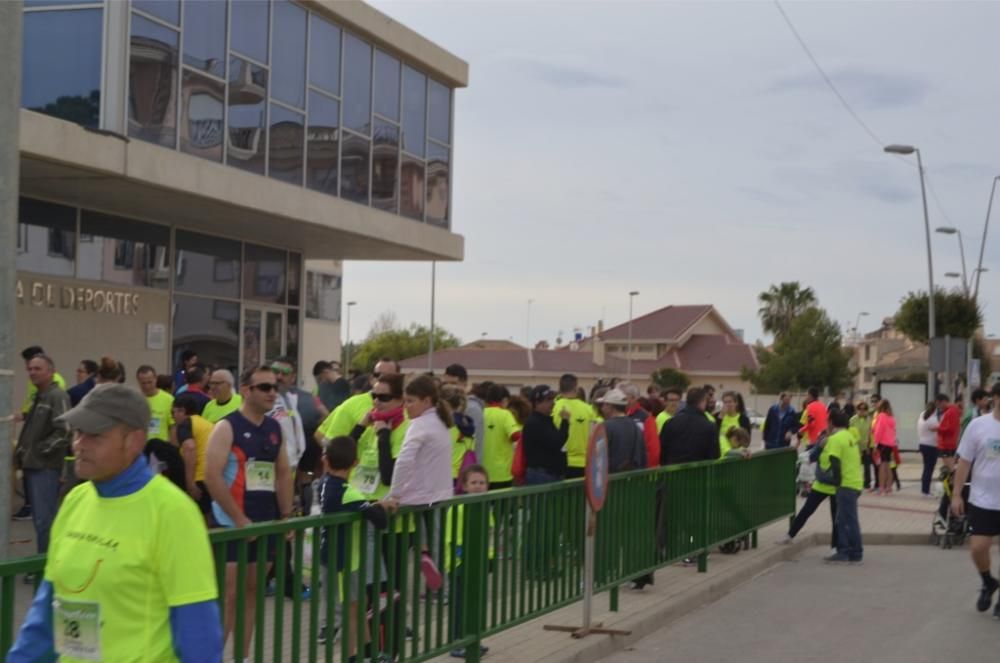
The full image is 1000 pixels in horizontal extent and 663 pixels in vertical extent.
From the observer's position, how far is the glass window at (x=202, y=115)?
18297 mm

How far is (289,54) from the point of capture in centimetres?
2097

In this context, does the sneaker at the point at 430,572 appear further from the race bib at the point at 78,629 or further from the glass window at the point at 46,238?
the glass window at the point at 46,238

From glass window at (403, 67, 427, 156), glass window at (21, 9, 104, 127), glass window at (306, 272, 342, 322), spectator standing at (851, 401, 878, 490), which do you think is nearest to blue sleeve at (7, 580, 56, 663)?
glass window at (21, 9, 104, 127)

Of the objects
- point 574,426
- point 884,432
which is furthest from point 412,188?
point 574,426

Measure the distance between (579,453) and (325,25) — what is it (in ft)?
35.9

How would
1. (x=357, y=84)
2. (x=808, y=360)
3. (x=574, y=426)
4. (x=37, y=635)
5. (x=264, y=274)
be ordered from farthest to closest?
(x=808, y=360), (x=264, y=274), (x=357, y=84), (x=574, y=426), (x=37, y=635)

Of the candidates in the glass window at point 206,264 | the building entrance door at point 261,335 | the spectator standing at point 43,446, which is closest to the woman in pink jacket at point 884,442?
the building entrance door at point 261,335

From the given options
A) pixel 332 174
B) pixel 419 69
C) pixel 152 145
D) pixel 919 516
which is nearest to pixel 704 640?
pixel 152 145

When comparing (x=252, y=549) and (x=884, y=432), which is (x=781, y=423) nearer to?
(x=884, y=432)

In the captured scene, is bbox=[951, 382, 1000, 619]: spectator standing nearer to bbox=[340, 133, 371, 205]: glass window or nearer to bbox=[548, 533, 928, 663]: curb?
bbox=[548, 533, 928, 663]: curb

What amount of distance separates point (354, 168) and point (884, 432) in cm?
1085

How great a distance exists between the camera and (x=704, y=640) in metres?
10.4

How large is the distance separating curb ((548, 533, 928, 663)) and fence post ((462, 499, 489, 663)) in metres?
0.81

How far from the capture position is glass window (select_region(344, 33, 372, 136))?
2267cm
